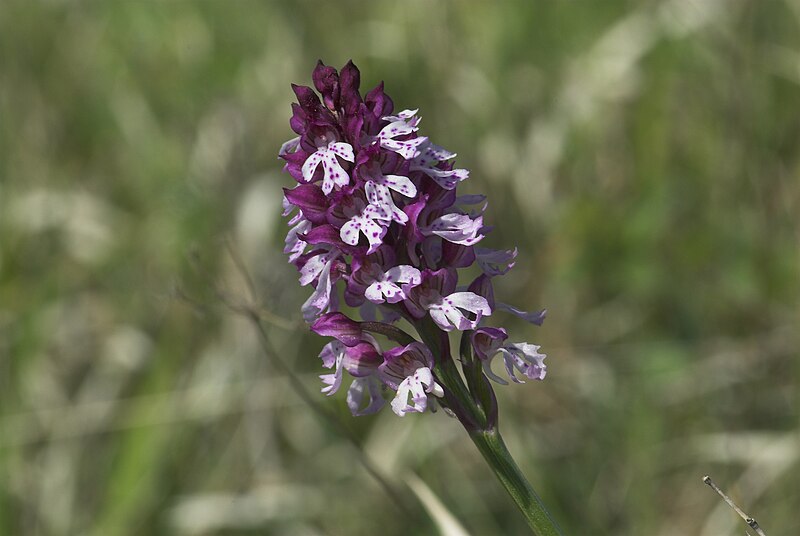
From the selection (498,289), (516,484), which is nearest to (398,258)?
(516,484)

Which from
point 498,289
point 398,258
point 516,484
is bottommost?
point 516,484

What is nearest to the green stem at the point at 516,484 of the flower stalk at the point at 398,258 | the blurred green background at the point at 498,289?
the flower stalk at the point at 398,258

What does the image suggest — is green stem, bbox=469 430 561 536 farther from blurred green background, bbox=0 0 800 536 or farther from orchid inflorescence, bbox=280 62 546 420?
blurred green background, bbox=0 0 800 536

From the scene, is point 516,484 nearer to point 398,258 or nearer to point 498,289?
point 398,258

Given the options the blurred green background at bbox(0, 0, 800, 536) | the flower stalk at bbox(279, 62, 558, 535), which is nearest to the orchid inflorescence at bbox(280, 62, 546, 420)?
the flower stalk at bbox(279, 62, 558, 535)

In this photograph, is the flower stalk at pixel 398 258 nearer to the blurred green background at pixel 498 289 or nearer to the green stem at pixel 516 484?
the green stem at pixel 516 484
